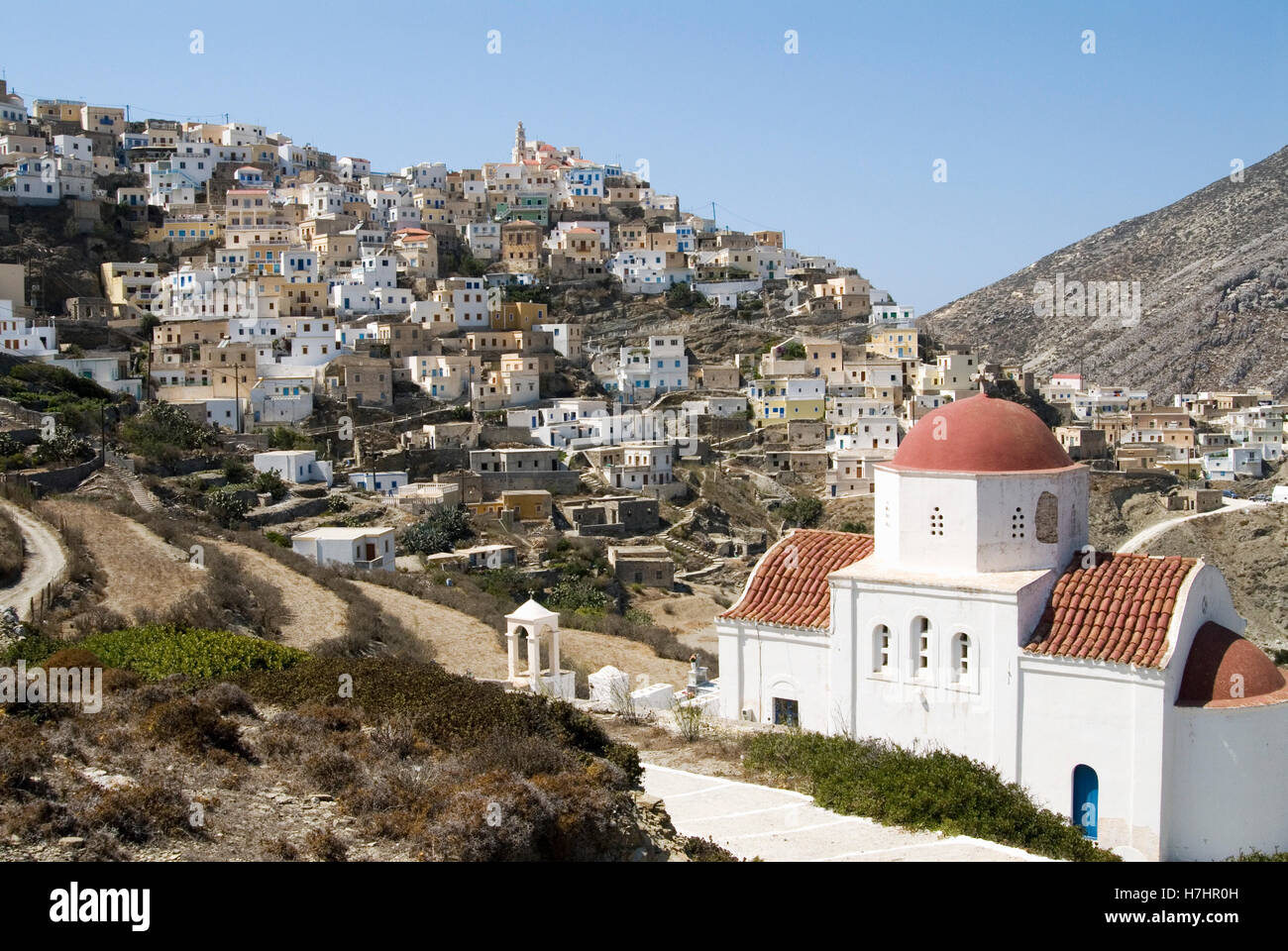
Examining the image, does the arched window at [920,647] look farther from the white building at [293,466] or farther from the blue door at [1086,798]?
the white building at [293,466]

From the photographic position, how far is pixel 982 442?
42.4ft

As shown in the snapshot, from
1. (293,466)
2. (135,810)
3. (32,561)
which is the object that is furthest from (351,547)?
(135,810)

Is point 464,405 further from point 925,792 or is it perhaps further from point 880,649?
point 925,792

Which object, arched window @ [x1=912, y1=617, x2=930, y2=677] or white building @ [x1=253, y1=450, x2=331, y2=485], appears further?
white building @ [x1=253, y1=450, x2=331, y2=485]

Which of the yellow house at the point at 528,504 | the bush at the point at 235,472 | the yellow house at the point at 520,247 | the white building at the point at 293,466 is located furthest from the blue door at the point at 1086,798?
the yellow house at the point at 520,247

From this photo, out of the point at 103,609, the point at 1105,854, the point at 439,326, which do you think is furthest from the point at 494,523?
the point at 1105,854

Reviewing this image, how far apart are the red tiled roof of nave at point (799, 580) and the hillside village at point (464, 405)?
12.3 inches

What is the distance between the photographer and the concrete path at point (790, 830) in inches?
363

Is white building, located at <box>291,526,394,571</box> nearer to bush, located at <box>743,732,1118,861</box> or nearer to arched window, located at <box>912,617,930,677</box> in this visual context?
arched window, located at <box>912,617,930,677</box>

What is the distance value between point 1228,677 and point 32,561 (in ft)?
52.9

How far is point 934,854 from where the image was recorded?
9211 millimetres

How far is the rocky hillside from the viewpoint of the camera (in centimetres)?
8731

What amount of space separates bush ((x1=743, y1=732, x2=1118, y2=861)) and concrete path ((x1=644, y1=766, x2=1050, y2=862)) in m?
0.19

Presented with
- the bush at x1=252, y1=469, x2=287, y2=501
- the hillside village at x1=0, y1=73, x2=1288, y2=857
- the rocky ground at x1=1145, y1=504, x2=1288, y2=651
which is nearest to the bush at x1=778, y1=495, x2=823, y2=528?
the hillside village at x1=0, y1=73, x2=1288, y2=857
